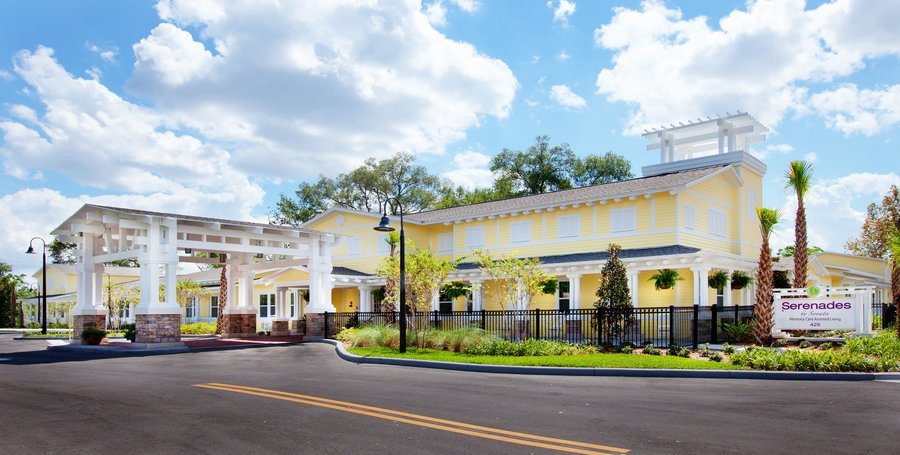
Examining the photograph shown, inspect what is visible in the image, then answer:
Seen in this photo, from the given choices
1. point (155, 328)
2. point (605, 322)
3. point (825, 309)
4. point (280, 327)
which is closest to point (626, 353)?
point (605, 322)

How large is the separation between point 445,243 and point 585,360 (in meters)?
21.3

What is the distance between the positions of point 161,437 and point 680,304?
23.1 metres

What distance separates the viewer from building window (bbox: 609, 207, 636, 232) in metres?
30.0

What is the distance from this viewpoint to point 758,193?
34.9 meters

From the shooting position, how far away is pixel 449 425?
891 centimetres

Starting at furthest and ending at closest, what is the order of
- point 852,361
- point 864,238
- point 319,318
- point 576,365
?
point 864,238, point 319,318, point 576,365, point 852,361

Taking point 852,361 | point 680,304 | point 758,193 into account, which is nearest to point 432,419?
point 852,361

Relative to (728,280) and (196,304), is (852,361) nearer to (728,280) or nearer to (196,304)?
(728,280)

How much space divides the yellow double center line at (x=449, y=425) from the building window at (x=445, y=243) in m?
24.9

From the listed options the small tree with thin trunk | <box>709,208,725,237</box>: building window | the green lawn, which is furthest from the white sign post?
<box>709,208,725,237</box>: building window

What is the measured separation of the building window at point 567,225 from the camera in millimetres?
31938

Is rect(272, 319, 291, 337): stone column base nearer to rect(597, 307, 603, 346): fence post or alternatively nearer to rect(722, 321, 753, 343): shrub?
rect(597, 307, 603, 346): fence post

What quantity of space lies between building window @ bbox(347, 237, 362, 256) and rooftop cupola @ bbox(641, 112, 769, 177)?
16.0 metres

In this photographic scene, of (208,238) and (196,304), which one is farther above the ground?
(208,238)
